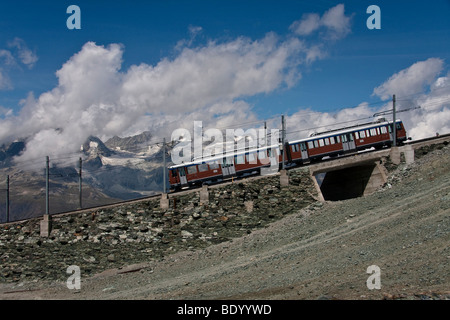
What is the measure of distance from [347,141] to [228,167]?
47.1ft

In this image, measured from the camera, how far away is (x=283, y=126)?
4281cm

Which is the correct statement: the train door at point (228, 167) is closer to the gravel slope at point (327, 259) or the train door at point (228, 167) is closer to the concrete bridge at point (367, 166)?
the concrete bridge at point (367, 166)

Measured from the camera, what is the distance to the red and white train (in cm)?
4775

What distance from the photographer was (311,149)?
1903 inches

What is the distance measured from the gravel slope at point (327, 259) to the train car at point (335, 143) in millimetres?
9645

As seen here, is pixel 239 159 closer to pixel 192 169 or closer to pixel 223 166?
pixel 223 166

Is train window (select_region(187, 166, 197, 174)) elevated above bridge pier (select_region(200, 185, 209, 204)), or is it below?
above

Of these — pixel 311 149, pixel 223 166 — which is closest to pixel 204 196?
pixel 223 166

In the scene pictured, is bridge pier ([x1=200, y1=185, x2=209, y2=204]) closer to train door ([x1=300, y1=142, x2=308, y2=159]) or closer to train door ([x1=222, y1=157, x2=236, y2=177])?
train door ([x1=222, y1=157, x2=236, y2=177])

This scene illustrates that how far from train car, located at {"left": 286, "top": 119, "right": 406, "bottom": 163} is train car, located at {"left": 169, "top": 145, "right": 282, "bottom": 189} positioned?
7.42 feet

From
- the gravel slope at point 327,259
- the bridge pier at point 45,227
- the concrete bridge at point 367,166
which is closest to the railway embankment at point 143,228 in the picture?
the bridge pier at point 45,227

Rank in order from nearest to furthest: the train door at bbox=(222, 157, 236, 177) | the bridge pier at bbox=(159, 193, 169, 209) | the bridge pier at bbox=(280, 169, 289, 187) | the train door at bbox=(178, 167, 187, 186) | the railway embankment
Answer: the railway embankment
the bridge pier at bbox=(159, 193, 169, 209)
the bridge pier at bbox=(280, 169, 289, 187)
the train door at bbox=(222, 157, 236, 177)
the train door at bbox=(178, 167, 187, 186)

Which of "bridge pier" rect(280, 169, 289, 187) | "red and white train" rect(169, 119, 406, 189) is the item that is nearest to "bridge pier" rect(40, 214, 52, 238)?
"red and white train" rect(169, 119, 406, 189)
